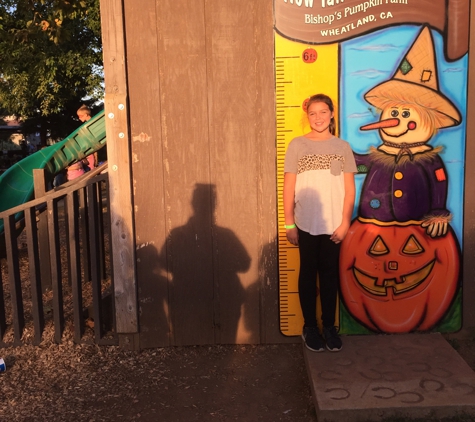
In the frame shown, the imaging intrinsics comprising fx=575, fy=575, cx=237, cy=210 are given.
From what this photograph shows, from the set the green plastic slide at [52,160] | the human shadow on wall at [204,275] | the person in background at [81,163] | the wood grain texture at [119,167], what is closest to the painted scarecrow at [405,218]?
the human shadow on wall at [204,275]

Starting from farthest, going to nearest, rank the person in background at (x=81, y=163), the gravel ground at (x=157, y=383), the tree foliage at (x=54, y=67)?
1. the tree foliage at (x=54, y=67)
2. the person in background at (x=81, y=163)
3. the gravel ground at (x=157, y=383)

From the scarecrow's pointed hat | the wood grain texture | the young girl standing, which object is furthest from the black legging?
the wood grain texture

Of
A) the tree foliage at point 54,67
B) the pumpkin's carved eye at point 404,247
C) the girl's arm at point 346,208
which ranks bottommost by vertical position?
the pumpkin's carved eye at point 404,247

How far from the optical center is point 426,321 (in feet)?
15.2

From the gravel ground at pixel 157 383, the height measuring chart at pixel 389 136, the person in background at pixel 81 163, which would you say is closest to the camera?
the gravel ground at pixel 157 383

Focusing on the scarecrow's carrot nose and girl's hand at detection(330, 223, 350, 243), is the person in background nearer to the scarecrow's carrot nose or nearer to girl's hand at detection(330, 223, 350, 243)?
the scarecrow's carrot nose

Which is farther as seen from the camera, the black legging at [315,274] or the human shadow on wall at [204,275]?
the human shadow on wall at [204,275]

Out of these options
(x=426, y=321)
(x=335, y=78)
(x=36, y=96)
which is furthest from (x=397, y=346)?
(x=36, y=96)

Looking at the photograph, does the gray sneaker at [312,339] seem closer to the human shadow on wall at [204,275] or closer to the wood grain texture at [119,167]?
the human shadow on wall at [204,275]

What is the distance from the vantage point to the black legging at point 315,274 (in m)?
4.31

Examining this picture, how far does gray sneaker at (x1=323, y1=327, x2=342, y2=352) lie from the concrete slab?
1.8 inches

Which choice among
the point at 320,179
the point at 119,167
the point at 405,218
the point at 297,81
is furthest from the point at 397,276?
the point at 119,167

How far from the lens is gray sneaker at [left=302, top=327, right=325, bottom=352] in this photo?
4.27 metres

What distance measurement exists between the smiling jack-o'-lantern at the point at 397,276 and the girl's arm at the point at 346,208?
285mm
